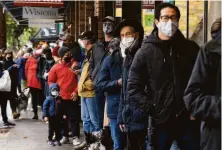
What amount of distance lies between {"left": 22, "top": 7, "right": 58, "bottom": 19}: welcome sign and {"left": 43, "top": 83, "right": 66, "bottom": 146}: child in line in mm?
13678

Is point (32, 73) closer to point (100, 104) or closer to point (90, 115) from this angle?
point (90, 115)

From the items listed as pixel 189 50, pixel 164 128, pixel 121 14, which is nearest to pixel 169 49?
pixel 189 50

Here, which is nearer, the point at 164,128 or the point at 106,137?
the point at 164,128

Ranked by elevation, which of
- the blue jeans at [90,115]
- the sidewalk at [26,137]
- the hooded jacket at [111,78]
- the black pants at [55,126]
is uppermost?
the hooded jacket at [111,78]

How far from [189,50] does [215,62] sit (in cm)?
119

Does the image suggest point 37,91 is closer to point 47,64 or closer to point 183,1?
point 47,64

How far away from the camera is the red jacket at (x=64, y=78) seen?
32.0 ft

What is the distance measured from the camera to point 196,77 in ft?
12.9

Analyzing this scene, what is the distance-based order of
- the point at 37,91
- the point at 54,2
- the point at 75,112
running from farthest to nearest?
the point at 54,2 → the point at 37,91 → the point at 75,112

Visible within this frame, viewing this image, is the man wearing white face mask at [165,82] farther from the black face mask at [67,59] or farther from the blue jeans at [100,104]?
the black face mask at [67,59]

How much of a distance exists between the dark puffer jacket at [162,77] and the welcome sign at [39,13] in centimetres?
1860

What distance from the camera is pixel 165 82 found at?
480cm

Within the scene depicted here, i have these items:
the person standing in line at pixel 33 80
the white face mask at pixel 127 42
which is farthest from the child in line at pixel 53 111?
the person standing in line at pixel 33 80

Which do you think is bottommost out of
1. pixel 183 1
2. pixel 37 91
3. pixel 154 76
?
pixel 37 91
